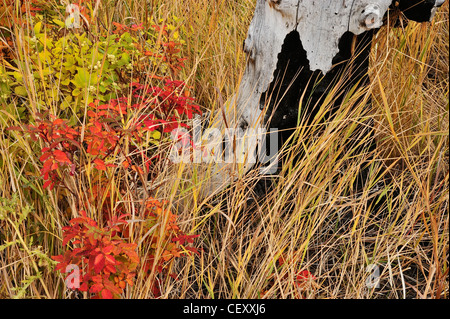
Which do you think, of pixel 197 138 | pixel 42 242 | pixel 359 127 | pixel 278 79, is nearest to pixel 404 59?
pixel 359 127

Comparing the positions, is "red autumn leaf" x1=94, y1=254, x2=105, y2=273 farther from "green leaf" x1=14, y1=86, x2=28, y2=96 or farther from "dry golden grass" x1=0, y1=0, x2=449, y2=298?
"green leaf" x1=14, y1=86, x2=28, y2=96

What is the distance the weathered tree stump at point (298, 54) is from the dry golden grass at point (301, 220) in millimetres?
115

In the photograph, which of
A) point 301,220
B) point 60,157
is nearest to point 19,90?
point 60,157

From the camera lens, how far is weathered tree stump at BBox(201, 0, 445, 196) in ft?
6.24

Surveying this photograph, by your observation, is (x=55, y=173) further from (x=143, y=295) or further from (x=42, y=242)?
(x=143, y=295)

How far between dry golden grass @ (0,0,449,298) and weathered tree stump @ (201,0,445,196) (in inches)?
4.5

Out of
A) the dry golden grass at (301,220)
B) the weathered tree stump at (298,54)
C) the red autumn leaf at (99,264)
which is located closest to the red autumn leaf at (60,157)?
the dry golden grass at (301,220)

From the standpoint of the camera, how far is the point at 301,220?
7.13ft

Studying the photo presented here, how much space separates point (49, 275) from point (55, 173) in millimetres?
381

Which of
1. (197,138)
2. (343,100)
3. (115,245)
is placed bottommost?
(115,245)

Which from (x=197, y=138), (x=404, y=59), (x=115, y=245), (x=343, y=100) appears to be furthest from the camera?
(x=404, y=59)

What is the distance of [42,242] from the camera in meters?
1.82

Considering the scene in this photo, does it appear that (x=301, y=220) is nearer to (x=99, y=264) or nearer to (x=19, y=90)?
(x=99, y=264)
